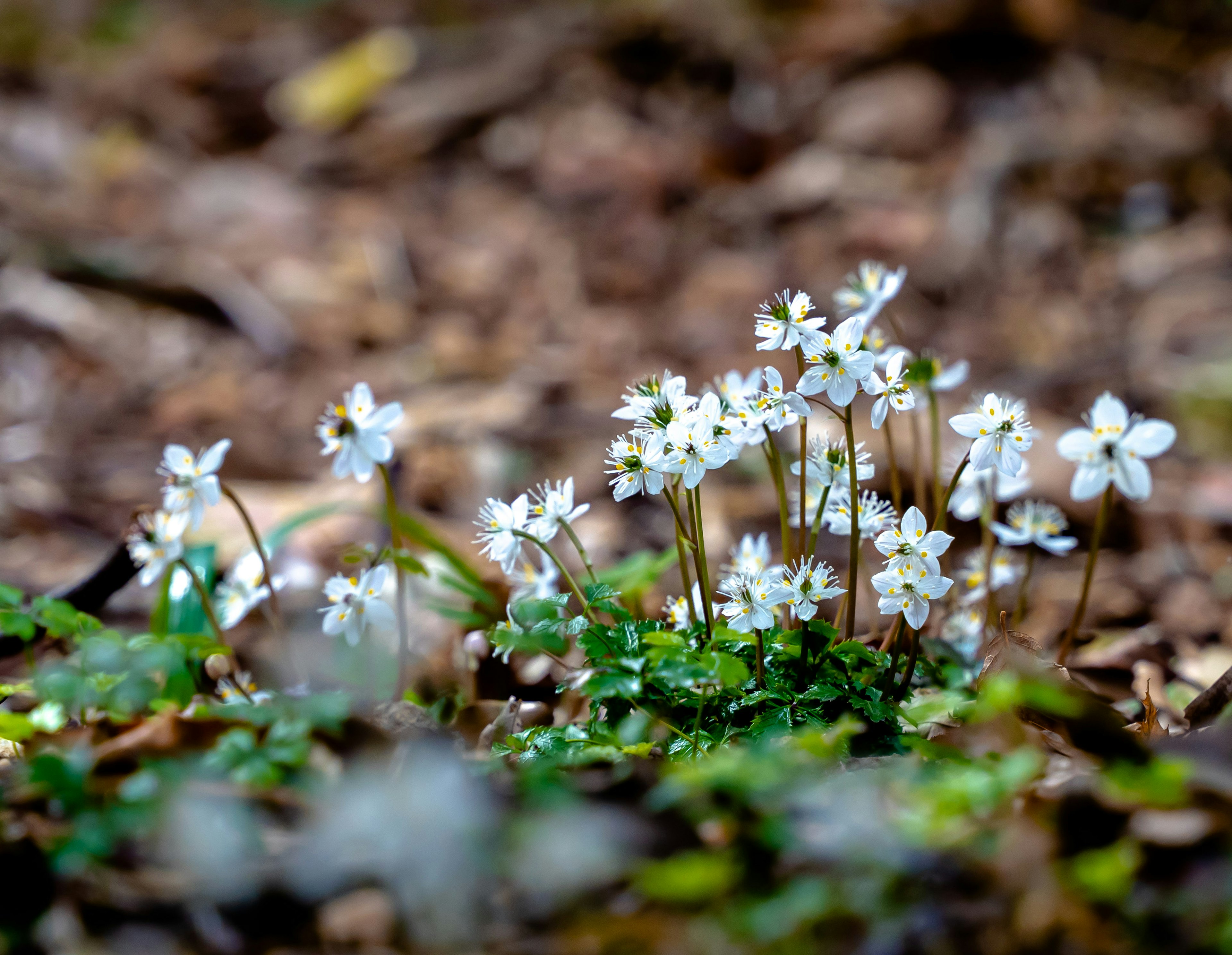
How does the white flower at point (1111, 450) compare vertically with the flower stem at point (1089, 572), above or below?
above

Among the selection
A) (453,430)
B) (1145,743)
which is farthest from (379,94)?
(1145,743)

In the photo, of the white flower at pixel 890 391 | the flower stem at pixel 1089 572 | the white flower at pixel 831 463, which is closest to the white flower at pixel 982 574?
the flower stem at pixel 1089 572

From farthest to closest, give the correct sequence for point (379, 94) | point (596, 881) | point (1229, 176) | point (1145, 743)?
point (379, 94) → point (1229, 176) → point (1145, 743) → point (596, 881)

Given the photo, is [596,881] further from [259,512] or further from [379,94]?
[379,94]

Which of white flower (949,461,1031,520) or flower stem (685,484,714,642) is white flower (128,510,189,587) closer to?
flower stem (685,484,714,642)

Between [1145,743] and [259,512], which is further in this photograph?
[259,512]

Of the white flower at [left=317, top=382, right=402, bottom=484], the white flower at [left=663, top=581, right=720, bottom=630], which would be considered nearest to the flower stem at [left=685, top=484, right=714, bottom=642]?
the white flower at [left=663, top=581, right=720, bottom=630]

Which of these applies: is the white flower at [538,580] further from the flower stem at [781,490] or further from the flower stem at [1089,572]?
the flower stem at [1089,572]
